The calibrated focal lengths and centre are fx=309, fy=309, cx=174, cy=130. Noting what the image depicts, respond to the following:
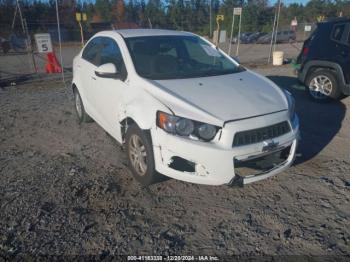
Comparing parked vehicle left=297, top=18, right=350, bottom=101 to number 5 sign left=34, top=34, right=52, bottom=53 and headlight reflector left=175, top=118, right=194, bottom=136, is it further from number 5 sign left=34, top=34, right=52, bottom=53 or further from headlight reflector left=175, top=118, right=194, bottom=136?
number 5 sign left=34, top=34, right=52, bottom=53

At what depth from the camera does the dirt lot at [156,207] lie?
2.66 meters

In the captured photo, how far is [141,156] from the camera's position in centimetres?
342

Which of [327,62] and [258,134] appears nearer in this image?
[258,134]

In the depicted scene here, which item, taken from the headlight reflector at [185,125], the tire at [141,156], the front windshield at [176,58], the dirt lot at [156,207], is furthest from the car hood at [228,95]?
the dirt lot at [156,207]

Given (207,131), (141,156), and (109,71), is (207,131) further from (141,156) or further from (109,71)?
(109,71)

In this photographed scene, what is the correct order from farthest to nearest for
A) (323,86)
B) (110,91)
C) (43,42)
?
(43,42)
(323,86)
(110,91)

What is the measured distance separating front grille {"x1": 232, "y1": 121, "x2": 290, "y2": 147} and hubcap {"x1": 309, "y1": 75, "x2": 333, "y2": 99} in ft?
12.9

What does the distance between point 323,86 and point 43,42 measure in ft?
26.9

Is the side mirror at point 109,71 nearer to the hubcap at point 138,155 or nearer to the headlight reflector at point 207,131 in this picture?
the hubcap at point 138,155

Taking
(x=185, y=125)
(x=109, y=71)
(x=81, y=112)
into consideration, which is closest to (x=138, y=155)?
(x=185, y=125)

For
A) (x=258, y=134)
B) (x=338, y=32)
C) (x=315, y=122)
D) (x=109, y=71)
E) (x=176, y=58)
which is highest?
(x=338, y=32)

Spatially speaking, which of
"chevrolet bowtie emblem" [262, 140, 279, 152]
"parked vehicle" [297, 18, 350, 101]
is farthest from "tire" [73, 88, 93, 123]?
"parked vehicle" [297, 18, 350, 101]

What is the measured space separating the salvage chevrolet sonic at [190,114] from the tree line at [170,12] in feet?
84.5

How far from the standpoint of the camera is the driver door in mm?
3752
